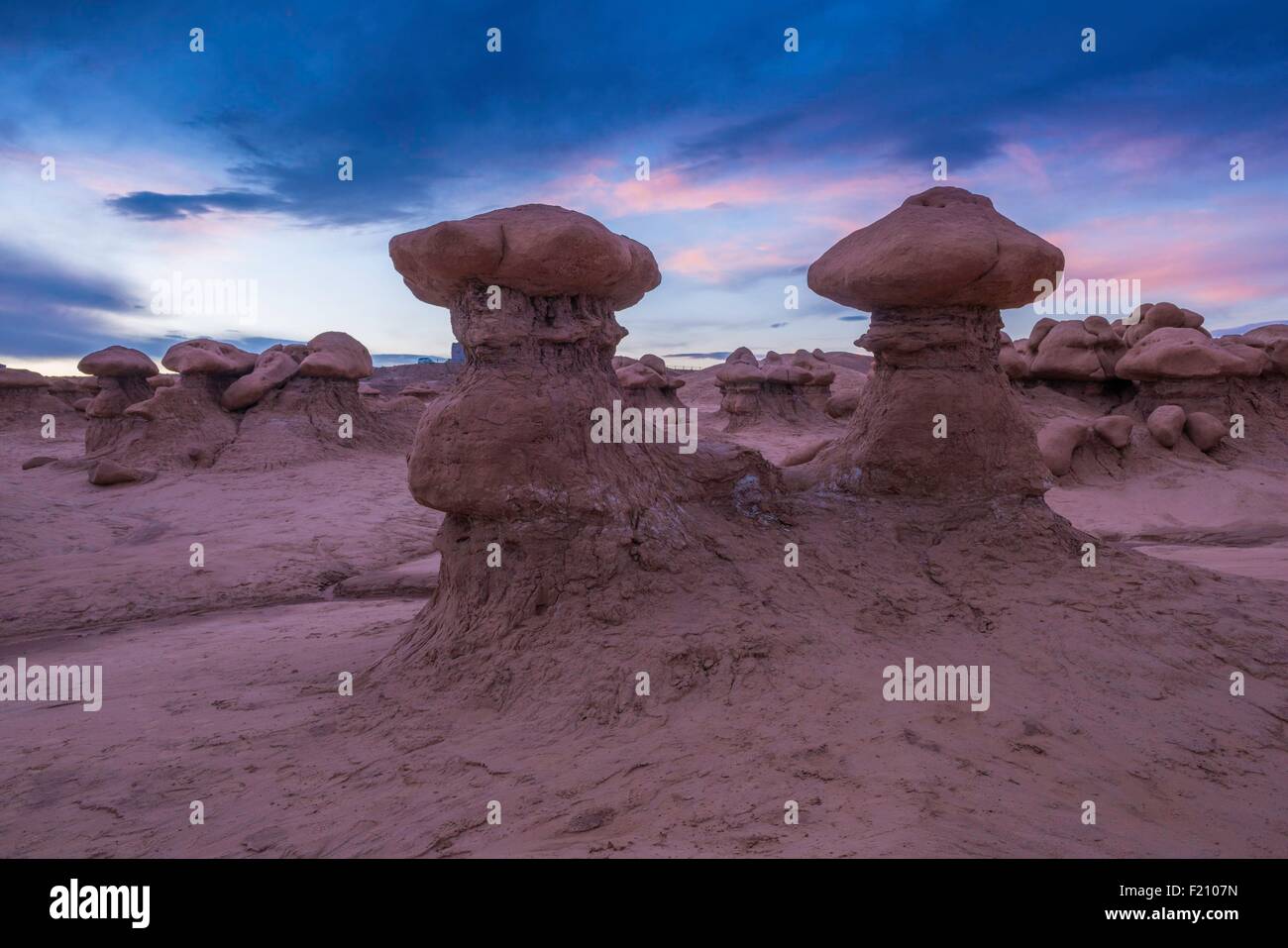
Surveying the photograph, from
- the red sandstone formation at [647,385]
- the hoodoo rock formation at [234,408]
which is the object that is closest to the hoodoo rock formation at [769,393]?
the red sandstone formation at [647,385]

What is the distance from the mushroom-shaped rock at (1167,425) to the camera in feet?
36.8

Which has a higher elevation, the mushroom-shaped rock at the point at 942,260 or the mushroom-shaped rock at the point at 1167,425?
the mushroom-shaped rock at the point at 942,260

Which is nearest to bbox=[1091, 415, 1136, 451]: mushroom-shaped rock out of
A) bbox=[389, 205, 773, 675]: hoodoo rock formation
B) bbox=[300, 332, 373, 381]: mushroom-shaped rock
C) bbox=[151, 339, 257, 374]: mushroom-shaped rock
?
bbox=[389, 205, 773, 675]: hoodoo rock formation

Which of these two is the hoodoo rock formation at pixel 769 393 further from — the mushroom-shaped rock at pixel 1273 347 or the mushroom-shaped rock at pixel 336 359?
the mushroom-shaped rock at pixel 336 359

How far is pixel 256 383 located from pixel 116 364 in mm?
3188

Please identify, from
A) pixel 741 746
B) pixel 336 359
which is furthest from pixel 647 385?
pixel 741 746

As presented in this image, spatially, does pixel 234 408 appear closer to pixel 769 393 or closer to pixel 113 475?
pixel 113 475

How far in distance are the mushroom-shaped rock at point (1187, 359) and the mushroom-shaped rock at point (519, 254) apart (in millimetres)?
10890

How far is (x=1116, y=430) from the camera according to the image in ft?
35.6

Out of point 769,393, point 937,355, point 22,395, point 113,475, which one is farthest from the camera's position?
point 22,395

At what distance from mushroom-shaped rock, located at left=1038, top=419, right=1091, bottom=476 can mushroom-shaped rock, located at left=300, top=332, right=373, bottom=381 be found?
1098cm
